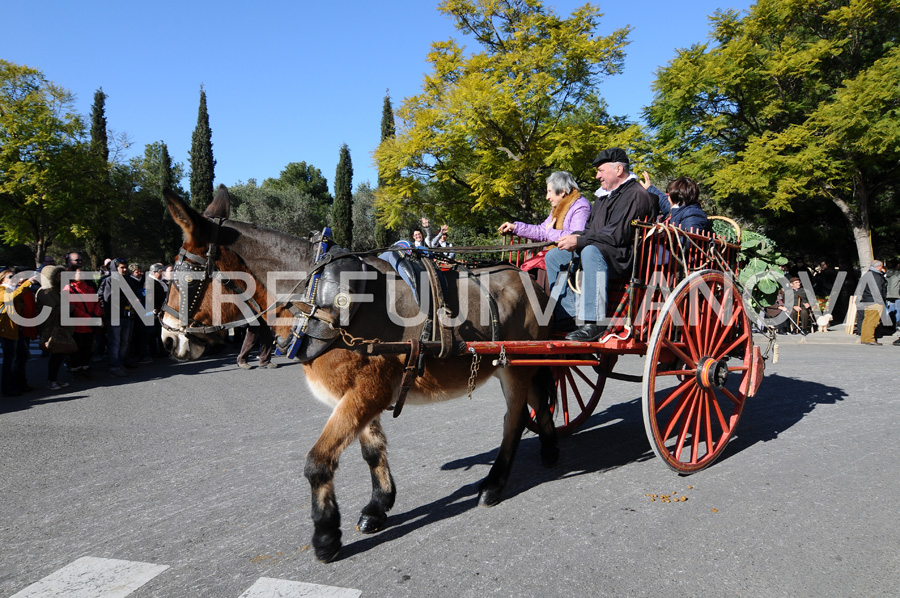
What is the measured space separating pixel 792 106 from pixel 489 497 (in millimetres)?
18238

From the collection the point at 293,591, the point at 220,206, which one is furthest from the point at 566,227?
the point at 293,591

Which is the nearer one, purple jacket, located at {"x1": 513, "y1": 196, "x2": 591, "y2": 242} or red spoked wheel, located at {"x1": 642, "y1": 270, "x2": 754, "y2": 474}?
red spoked wheel, located at {"x1": 642, "y1": 270, "x2": 754, "y2": 474}

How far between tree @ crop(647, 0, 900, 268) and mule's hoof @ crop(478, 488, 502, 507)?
601 inches

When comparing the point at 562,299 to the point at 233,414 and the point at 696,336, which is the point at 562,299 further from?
the point at 233,414

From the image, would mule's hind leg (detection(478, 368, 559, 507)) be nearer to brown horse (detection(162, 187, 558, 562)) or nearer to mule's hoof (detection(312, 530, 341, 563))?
brown horse (detection(162, 187, 558, 562))

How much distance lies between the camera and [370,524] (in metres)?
3.55

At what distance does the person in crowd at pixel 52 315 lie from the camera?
28.0 ft

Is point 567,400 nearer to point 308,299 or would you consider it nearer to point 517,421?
point 517,421

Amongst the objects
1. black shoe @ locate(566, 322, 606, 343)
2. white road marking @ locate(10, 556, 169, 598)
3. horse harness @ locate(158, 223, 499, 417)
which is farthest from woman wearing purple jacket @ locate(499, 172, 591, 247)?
white road marking @ locate(10, 556, 169, 598)

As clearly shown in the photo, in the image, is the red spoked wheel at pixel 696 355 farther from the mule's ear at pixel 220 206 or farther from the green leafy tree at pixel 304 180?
the green leafy tree at pixel 304 180

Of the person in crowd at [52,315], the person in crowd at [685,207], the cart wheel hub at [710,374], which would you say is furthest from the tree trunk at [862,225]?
the person in crowd at [52,315]

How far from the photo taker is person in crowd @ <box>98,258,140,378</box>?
10.0 m

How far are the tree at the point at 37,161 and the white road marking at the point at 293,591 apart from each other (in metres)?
23.0

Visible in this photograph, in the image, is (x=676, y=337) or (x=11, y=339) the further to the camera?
(x=11, y=339)
